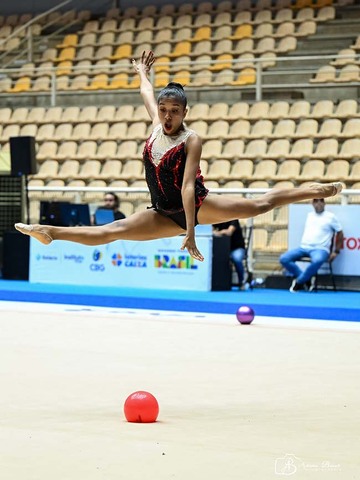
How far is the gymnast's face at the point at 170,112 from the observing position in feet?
20.5

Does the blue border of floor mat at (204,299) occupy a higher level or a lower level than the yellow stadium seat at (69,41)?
lower

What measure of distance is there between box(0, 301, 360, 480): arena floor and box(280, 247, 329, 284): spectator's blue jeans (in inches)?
109

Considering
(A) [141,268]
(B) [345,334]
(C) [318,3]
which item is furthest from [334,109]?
(B) [345,334]

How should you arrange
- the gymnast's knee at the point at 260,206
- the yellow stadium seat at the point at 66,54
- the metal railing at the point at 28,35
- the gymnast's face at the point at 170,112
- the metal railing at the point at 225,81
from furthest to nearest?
the yellow stadium seat at the point at 66,54, the metal railing at the point at 28,35, the metal railing at the point at 225,81, the gymnast's knee at the point at 260,206, the gymnast's face at the point at 170,112

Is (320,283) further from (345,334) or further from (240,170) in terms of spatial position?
(345,334)

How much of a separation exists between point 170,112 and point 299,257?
25.7 ft

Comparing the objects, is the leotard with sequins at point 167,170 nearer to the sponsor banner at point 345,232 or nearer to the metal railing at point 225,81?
the sponsor banner at point 345,232

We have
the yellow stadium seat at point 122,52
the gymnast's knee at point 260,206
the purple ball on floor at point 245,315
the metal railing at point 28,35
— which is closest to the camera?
the gymnast's knee at point 260,206

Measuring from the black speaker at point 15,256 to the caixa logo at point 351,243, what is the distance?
4824mm

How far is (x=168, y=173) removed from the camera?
254 inches

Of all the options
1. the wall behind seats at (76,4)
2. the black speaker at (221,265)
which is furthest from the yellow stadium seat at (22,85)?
the black speaker at (221,265)

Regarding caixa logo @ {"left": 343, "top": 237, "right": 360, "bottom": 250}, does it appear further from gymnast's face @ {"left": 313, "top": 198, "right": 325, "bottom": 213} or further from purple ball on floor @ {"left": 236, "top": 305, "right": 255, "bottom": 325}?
purple ball on floor @ {"left": 236, "top": 305, "right": 255, "bottom": 325}

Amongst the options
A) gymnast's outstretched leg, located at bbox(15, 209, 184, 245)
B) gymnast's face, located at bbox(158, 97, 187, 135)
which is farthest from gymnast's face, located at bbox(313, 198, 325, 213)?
gymnast's face, located at bbox(158, 97, 187, 135)

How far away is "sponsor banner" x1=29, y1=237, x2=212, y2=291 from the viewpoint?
13.9 meters
